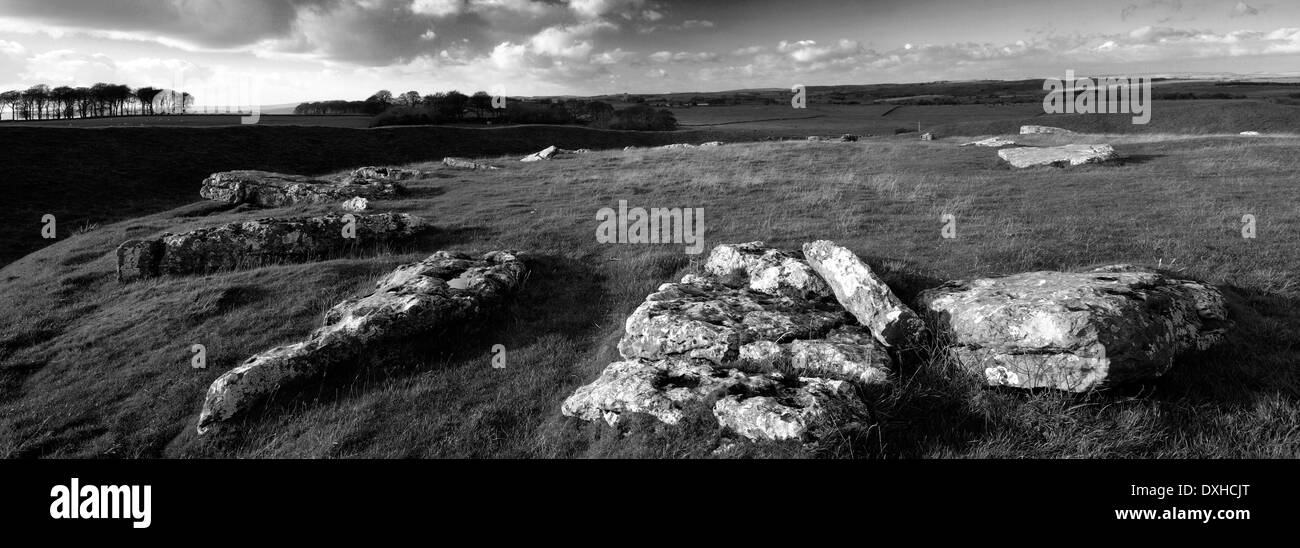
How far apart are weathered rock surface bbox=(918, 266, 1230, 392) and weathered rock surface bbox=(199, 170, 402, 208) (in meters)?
21.0

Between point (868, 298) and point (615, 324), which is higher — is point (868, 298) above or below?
above

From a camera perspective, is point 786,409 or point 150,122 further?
point 150,122

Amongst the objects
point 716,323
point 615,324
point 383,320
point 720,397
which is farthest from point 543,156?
point 720,397

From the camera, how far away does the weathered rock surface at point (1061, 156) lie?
23031 millimetres

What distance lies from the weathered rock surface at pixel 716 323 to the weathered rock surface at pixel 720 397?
0.56 metres

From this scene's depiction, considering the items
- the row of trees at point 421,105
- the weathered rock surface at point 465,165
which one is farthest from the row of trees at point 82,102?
the weathered rock surface at point 465,165

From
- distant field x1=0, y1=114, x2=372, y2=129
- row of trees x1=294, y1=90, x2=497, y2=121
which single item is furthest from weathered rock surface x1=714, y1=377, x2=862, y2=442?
row of trees x1=294, y1=90, x2=497, y2=121

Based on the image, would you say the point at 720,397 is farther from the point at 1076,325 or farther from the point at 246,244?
the point at 246,244

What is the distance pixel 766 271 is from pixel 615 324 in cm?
286

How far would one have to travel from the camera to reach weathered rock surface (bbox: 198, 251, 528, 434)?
7871 millimetres

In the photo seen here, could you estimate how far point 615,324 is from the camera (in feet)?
33.6

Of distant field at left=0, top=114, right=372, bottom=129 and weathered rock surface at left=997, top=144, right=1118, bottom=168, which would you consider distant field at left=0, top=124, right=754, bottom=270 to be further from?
weathered rock surface at left=997, top=144, right=1118, bottom=168

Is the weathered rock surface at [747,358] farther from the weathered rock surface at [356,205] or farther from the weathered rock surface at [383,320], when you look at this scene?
the weathered rock surface at [356,205]
